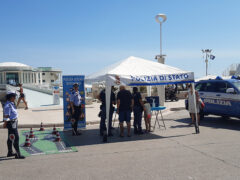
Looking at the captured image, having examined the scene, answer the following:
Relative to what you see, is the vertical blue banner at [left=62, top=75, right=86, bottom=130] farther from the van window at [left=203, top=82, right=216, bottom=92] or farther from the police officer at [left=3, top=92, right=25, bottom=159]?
the van window at [left=203, top=82, right=216, bottom=92]

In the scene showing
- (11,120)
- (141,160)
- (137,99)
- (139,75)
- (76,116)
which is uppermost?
(139,75)

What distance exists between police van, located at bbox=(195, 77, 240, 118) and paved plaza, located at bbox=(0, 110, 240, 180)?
1686 mm

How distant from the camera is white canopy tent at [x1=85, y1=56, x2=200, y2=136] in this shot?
8328 mm

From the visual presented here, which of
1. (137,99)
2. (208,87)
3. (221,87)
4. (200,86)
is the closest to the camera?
(137,99)

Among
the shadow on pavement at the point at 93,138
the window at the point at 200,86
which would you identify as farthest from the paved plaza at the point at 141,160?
the window at the point at 200,86

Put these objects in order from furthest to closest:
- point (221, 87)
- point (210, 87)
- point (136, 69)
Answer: point (210, 87), point (221, 87), point (136, 69)

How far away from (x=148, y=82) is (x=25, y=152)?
439cm

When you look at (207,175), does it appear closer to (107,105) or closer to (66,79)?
(107,105)

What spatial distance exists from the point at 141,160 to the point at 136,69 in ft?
12.9

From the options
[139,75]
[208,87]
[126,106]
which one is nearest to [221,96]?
[208,87]

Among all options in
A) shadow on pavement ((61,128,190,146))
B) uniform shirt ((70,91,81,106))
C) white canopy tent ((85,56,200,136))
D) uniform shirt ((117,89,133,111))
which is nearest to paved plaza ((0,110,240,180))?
shadow on pavement ((61,128,190,146))

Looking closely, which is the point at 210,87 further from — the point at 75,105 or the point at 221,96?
the point at 75,105

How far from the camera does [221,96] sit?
10953 millimetres

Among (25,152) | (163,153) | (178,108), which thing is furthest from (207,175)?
(178,108)
